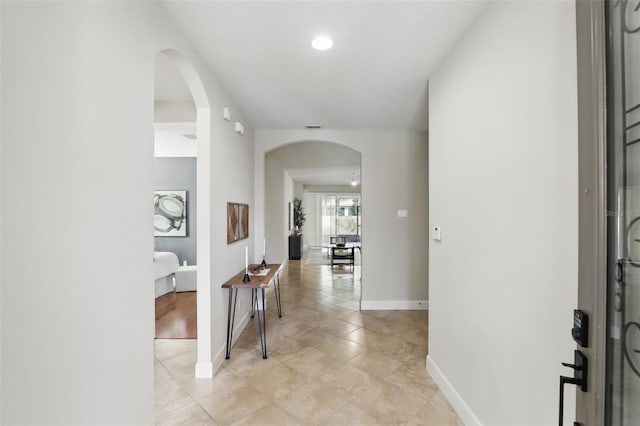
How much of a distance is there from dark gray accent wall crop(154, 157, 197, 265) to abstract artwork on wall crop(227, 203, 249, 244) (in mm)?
2885

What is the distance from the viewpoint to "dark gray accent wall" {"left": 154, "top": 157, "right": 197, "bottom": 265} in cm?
607

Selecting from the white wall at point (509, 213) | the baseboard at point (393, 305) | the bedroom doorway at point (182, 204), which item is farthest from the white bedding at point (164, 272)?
the white wall at point (509, 213)

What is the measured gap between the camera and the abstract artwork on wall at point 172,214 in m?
6.03

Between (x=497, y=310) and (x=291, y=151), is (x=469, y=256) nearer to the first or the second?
(x=497, y=310)

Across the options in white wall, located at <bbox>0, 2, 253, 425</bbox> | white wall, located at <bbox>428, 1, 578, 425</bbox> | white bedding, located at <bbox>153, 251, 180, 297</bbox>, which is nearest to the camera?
white wall, located at <bbox>0, 2, 253, 425</bbox>

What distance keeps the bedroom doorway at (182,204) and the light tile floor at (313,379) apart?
0.28 meters

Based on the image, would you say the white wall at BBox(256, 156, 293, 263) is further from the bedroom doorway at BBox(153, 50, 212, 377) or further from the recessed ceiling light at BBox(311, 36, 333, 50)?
the recessed ceiling light at BBox(311, 36, 333, 50)

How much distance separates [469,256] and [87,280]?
2027 millimetres

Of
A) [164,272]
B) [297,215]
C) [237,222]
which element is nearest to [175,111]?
[237,222]

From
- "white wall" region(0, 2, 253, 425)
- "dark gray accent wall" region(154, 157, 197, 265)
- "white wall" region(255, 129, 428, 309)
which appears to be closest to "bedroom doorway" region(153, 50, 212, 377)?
"dark gray accent wall" region(154, 157, 197, 265)

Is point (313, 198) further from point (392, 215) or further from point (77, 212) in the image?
point (77, 212)

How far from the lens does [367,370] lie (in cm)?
262

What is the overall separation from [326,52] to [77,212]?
191 centimetres

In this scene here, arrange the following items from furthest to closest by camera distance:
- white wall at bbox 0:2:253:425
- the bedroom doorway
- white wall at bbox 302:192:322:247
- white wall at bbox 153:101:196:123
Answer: white wall at bbox 302:192:322:247
white wall at bbox 153:101:196:123
the bedroom doorway
white wall at bbox 0:2:253:425
